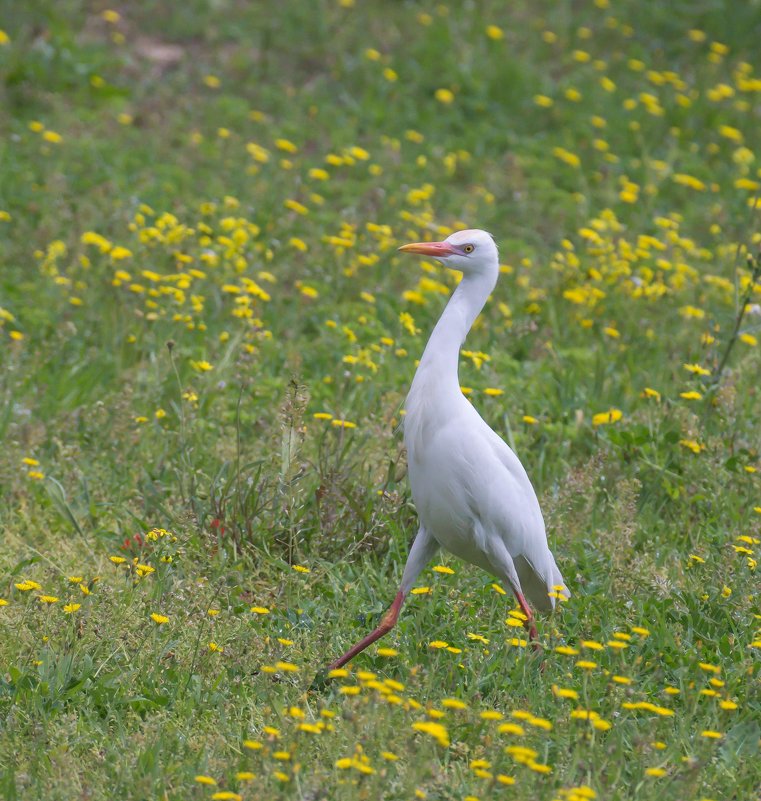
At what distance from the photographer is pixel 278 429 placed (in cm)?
508

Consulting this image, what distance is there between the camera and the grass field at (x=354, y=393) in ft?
11.8

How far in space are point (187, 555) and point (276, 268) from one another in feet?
8.70

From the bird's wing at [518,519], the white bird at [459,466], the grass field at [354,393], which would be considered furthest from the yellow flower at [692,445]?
the white bird at [459,466]

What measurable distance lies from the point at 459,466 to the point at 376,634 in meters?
0.57

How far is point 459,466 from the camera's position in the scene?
403 centimetres

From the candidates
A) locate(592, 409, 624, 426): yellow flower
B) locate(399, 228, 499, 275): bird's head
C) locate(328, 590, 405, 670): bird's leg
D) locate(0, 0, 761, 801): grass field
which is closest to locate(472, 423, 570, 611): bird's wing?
locate(0, 0, 761, 801): grass field

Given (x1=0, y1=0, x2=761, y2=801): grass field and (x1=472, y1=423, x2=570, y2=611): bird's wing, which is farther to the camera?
(x1=472, y1=423, x2=570, y2=611): bird's wing

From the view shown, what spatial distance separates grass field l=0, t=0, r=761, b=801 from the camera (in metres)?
3.59

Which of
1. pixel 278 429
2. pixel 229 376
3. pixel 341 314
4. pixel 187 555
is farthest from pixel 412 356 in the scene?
pixel 187 555

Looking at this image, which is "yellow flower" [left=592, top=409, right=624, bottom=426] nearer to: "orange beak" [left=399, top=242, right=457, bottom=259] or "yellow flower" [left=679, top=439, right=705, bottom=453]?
"yellow flower" [left=679, top=439, right=705, bottom=453]

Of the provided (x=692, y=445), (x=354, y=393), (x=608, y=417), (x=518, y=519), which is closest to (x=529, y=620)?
(x=518, y=519)

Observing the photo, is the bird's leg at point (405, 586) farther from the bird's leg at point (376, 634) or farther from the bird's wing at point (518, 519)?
the bird's wing at point (518, 519)

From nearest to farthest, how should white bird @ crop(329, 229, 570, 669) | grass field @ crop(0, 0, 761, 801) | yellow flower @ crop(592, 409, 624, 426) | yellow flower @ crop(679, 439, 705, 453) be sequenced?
1. grass field @ crop(0, 0, 761, 801)
2. white bird @ crop(329, 229, 570, 669)
3. yellow flower @ crop(679, 439, 705, 453)
4. yellow flower @ crop(592, 409, 624, 426)

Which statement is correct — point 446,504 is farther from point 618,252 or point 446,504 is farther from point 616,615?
point 618,252
